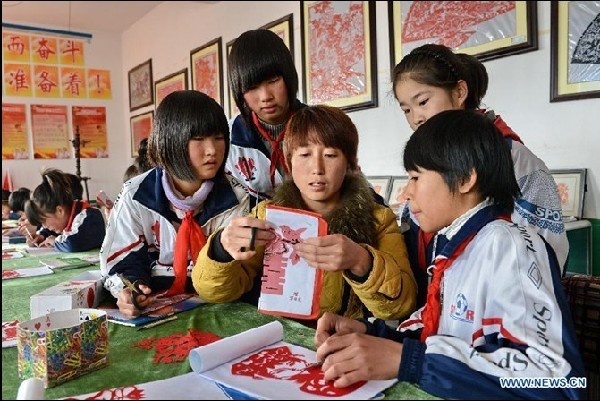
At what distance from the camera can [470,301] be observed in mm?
885

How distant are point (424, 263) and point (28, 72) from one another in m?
6.33

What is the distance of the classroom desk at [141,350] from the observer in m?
0.80

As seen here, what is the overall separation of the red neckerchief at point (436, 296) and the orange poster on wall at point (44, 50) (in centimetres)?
653

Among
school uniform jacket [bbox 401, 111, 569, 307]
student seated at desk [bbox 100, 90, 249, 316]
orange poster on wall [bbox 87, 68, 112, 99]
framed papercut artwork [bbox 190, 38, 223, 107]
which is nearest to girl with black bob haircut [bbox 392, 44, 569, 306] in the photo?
school uniform jacket [bbox 401, 111, 569, 307]

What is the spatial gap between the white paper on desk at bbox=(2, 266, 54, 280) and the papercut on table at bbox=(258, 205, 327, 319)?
1306mm

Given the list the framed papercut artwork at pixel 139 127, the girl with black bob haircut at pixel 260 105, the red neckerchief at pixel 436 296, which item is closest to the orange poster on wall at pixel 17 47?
the framed papercut artwork at pixel 139 127

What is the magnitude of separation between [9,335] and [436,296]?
3.03 feet

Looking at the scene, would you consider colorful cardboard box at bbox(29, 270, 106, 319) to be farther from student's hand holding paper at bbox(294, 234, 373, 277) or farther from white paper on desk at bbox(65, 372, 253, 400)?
student's hand holding paper at bbox(294, 234, 373, 277)

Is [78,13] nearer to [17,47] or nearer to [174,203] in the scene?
[17,47]

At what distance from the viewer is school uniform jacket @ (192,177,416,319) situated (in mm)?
1088

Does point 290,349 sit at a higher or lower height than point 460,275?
lower

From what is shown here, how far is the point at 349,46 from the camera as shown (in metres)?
3.26

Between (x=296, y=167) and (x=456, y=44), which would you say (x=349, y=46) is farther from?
(x=296, y=167)

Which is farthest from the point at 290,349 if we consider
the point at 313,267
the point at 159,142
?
the point at 159,142
